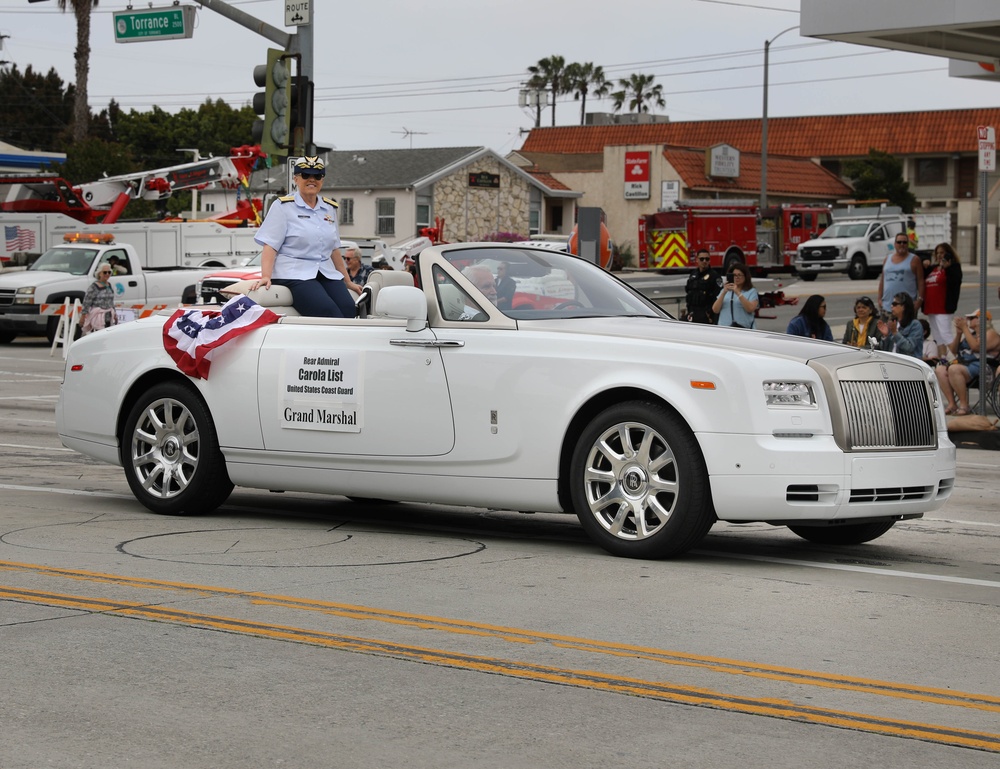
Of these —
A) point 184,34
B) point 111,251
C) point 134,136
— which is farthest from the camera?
point 134,136

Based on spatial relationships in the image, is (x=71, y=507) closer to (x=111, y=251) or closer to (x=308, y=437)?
(x=308, y=437)

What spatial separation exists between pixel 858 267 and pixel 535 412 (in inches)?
1946

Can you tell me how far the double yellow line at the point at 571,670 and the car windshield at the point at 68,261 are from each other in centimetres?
2330

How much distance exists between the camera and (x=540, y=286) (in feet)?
28.1

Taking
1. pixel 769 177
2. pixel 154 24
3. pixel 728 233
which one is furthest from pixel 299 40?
pixel 769 177

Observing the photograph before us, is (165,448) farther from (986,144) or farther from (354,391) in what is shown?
(986,144)

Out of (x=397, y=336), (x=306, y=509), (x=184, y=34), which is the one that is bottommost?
(x=306, y=509)

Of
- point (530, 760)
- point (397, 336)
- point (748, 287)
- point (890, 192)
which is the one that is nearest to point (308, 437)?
point (397, 336)

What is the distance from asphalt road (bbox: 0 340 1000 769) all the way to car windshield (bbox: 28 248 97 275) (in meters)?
21.0

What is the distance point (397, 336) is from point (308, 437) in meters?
0.83

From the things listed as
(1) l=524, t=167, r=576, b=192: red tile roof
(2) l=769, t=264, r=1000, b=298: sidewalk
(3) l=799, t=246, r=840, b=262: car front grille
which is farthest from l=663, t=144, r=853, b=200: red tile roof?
(3) l=799, t=246, r=840, b=262: car front grille

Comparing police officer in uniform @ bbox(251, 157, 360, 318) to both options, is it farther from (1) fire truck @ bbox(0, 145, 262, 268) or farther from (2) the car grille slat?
(1) fire truck @ bbox(0, 145, 262, 268)

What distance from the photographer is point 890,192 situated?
74000 mm

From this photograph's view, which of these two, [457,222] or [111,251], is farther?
[457,222]
